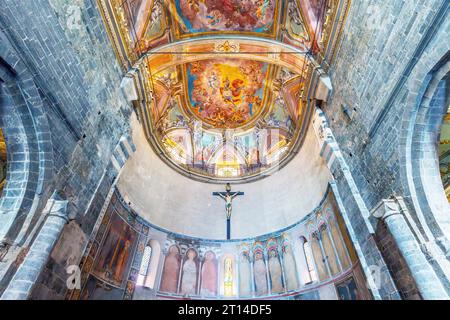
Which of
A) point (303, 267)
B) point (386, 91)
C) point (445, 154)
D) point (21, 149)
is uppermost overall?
point (445, 154)

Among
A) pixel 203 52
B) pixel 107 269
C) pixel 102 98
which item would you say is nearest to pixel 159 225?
pixel 107 269

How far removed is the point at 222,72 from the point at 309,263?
11.8 meters

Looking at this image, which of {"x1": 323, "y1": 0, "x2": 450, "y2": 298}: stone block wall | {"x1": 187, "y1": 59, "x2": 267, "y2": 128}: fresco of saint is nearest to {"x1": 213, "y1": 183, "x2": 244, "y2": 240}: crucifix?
{"x1": 187, "y1": 59, "x2": 267, "y2": 128}: fresco of saint

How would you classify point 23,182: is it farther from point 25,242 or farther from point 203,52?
point 203,52

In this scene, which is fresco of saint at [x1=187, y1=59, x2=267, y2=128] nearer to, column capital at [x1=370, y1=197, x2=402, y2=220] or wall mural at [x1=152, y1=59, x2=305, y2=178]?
wall mural at [x1=152, y1=59, x2=305, y2=178]

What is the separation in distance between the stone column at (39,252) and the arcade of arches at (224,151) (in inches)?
1.4

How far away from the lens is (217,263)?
40.4 feet

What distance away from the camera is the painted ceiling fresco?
10.9m

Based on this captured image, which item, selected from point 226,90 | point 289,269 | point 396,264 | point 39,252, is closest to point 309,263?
point 289,269

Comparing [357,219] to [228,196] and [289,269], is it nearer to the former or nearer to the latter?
[289,269]

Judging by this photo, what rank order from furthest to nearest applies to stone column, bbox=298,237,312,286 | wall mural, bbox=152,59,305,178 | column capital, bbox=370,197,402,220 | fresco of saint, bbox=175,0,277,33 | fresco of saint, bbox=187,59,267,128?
fresco of saint, bbox=187,59,267,128 → wall mural, bbox=152,59,305,178 → fresco of saint, bbox=175,0,277,33 → stone column, bbox=298,237,312,286 → column capital, bbox=370,197,402,220

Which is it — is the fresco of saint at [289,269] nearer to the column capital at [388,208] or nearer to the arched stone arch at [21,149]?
the column capital at [388,208]

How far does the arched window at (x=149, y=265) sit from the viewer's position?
10.5 meters

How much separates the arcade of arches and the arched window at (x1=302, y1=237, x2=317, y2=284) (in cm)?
12
